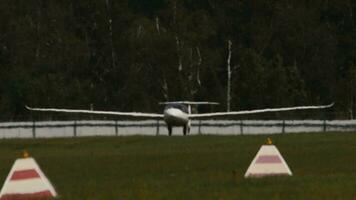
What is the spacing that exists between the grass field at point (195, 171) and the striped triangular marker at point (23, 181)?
780mm

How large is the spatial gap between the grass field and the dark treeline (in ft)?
126

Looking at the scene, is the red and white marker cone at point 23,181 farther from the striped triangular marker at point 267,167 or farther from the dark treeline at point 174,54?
the dark treeline at point 174,54

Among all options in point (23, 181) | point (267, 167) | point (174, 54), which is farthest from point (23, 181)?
point (174, 54)

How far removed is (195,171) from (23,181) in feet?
31.0

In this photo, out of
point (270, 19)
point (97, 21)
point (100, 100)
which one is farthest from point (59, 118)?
point (270, 19)

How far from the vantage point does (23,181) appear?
15984mm

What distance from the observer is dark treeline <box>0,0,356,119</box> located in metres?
86.5

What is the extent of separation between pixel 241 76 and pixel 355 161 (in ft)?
204

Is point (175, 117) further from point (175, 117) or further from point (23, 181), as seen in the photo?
point (23, 181)

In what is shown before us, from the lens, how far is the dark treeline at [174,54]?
86.5m

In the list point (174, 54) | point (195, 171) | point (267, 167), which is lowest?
point (195, 171)

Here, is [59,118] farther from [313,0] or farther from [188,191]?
[188,191]

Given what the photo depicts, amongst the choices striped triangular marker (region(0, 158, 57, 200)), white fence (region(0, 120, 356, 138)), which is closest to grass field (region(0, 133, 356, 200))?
striped triangular marker (region(0, 158, 57, 200))

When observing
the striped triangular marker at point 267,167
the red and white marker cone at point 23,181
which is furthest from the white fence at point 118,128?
the red and white marker cone at point 23,181
